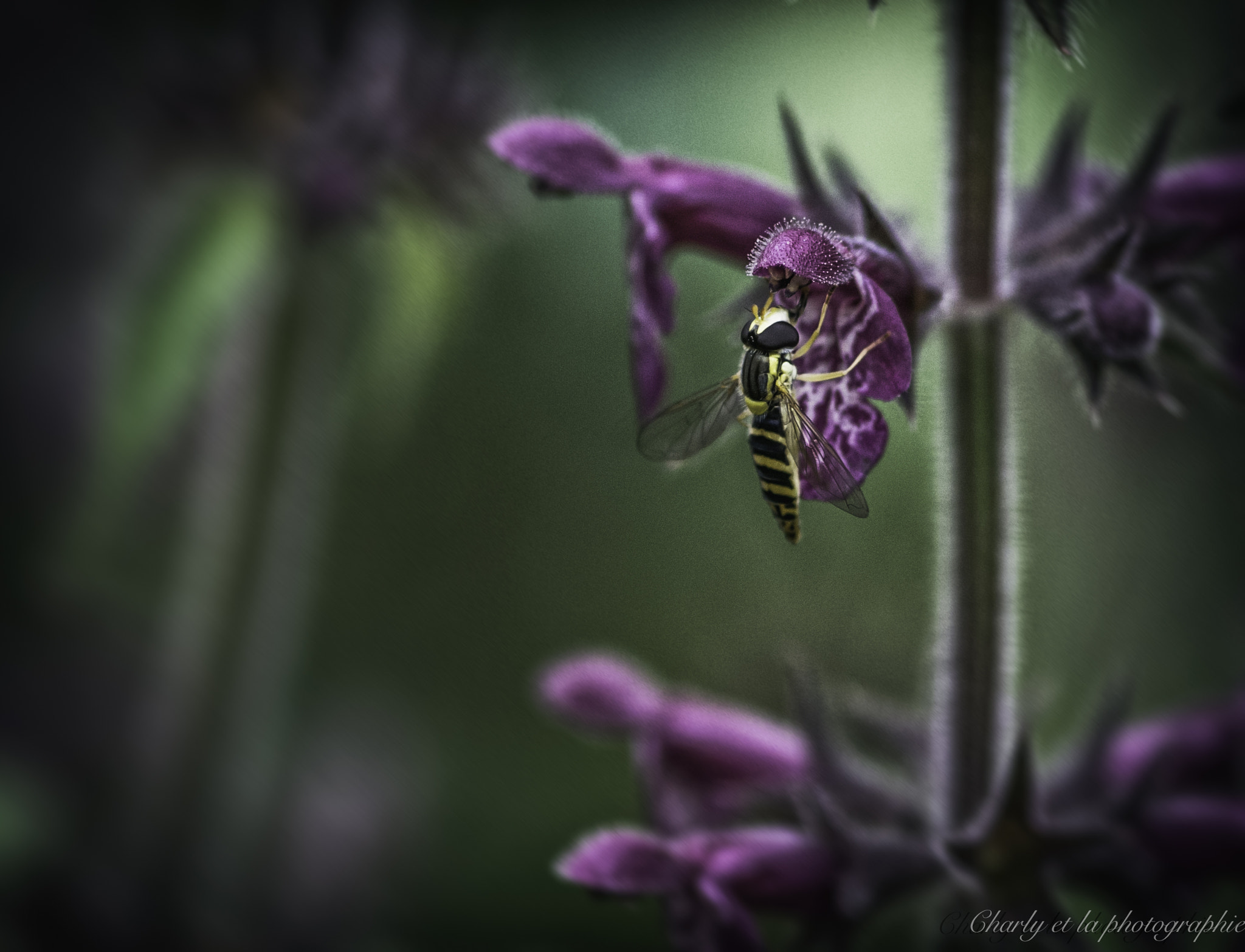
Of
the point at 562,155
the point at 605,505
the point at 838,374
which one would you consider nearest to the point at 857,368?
the point at 838,374

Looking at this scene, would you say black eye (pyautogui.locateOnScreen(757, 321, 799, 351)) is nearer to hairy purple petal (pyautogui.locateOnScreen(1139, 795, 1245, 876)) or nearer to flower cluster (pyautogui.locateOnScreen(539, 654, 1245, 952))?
flower cluster (pyautogui.locateOnScreen(539, 654, 1245, 952))

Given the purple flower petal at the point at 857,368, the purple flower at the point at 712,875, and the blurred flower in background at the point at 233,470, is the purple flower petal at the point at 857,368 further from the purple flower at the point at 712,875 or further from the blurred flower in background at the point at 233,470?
the blurred flower in background at the point at 233,470

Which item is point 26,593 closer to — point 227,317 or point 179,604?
point 179,604

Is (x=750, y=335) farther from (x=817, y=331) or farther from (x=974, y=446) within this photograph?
(x=974, y=446)

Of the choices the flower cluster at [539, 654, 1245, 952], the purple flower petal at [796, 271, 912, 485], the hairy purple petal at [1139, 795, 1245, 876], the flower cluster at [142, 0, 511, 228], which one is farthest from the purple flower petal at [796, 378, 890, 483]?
the flower cluster at [142, 0, 511, 228]

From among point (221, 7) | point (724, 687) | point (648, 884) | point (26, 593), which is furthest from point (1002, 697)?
point (26, 593)

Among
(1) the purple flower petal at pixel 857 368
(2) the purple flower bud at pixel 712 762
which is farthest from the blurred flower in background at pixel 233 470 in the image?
(1) the purple flower petal at pixel 857 368
